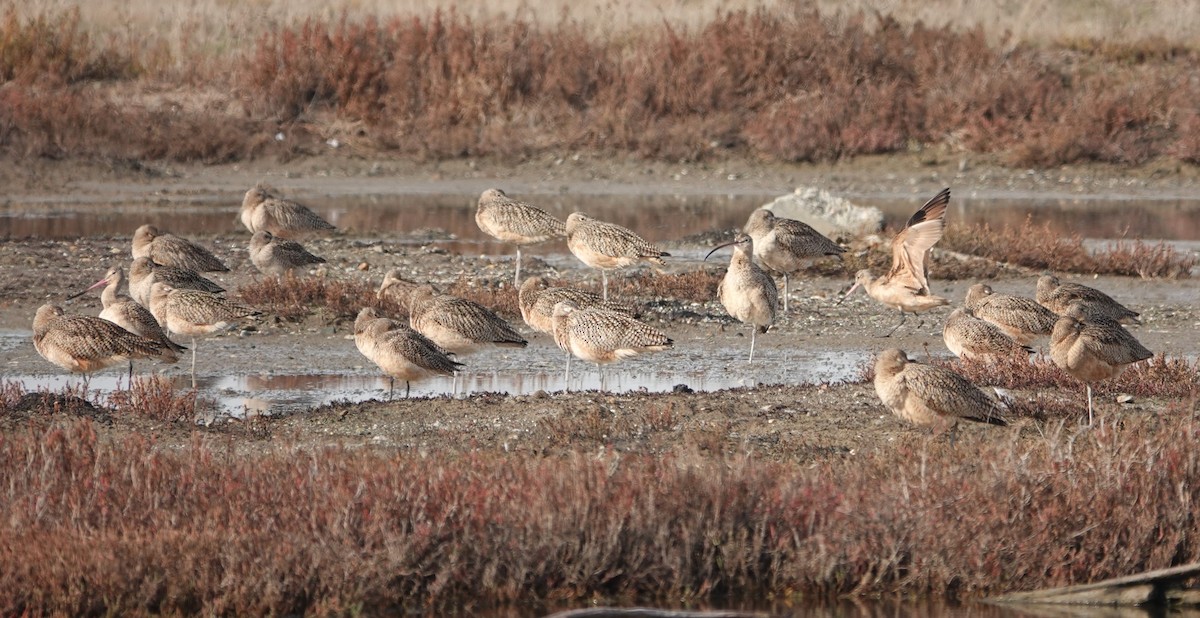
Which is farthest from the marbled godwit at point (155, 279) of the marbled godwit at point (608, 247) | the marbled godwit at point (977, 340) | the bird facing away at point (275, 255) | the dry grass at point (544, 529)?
the marbled godwit at point (977, 340)

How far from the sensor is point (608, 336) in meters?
11.8

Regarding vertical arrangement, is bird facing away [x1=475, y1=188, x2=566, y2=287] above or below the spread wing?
below

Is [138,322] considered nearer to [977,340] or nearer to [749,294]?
[749,294]

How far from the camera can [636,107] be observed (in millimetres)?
28281

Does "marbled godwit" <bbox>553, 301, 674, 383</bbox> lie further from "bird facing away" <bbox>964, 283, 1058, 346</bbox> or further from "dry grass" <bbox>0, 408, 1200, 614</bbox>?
"dry grass" <bbox>0, 408, 1200, 614</bbox>

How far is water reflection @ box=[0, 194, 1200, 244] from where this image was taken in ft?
68.9

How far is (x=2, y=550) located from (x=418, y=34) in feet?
78.7

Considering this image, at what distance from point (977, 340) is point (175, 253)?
7.89m

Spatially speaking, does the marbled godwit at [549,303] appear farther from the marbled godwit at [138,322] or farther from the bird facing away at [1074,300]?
the bird facing away at [1074,300]

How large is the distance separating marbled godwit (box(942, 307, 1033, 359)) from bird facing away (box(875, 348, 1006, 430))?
78.0 inches

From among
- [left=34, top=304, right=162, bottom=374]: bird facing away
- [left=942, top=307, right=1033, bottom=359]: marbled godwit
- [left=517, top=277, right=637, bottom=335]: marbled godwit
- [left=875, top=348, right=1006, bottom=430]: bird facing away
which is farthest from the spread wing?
[left=34, top=304, right=162, bottom=374]: bird facing away

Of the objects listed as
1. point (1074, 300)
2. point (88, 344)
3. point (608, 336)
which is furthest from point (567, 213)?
point (88, 344)

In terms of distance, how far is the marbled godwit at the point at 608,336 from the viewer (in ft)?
38.7

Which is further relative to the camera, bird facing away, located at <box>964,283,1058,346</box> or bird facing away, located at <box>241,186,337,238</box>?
bird facing away, located at <box>241,186,337,238</box>
